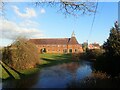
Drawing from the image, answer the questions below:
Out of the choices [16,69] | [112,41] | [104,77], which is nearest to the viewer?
[104,77]

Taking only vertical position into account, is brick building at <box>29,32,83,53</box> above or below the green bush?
above

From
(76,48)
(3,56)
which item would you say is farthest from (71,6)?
(76,48)

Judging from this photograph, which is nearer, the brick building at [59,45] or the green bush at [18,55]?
the green bush at [18,55]

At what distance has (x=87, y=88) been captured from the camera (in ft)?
58.7

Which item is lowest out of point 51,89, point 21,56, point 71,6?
point 51,89

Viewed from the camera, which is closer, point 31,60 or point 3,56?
point 3,56

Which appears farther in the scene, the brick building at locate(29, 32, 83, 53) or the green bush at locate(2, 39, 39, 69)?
the brick building at locate(29, 32, 83, 53)

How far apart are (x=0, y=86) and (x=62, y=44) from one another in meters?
68.6

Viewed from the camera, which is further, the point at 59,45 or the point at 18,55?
the point at 59,45

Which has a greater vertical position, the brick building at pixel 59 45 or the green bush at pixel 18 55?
the brick building at pixel 59 45

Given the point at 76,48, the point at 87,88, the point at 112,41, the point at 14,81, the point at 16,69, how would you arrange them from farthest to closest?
the point at 76,48, the point at 16,69, the point at 112,41, the point at 14,81, the point at 87,88

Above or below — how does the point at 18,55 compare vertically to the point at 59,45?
below

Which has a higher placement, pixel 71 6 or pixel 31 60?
pixel 71 6

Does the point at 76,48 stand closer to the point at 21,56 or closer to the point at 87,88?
the point at 21,56
